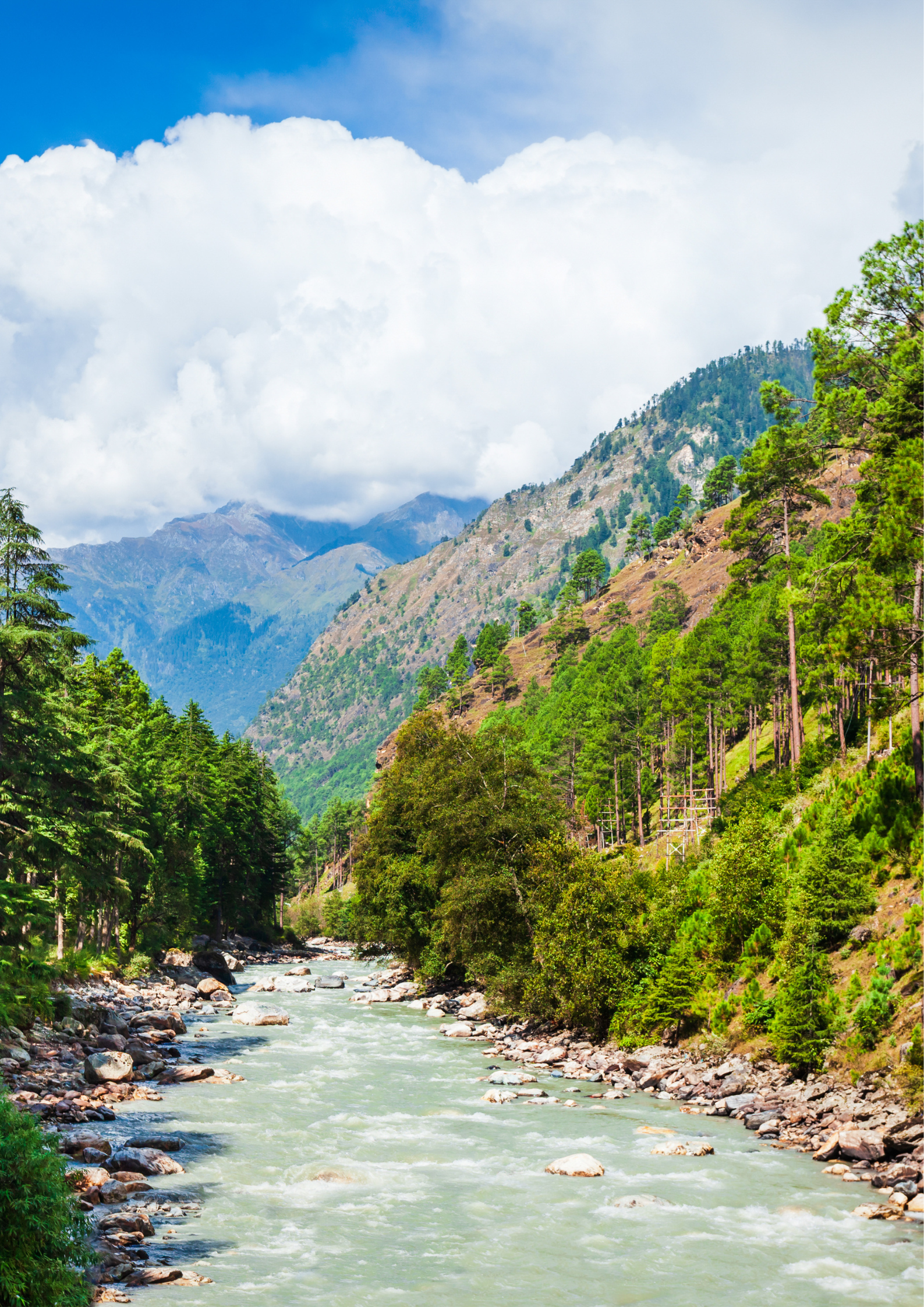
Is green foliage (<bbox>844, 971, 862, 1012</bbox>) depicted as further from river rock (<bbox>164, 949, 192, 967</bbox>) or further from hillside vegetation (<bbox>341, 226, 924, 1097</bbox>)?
river rock (<bbox>164, 949, 192, 967</bbox>)

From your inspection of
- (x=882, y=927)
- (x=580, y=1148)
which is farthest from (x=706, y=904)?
(x=580, y=1148)

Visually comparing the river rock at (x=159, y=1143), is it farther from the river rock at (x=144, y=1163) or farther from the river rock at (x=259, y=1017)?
the river rock at (x=259, y=1017)

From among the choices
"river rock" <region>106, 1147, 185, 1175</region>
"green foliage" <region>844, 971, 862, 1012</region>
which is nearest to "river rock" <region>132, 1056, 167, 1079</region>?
"river rock" <region>106, 1147, 185, 1175</region>

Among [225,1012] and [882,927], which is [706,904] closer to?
[882,927]

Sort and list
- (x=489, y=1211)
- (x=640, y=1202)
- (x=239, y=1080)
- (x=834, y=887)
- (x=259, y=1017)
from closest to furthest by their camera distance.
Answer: (x=489, y=1211), (x=640, y=1202), (x=834, y=887), (x=239, y=1080), (x=259, y=1017)

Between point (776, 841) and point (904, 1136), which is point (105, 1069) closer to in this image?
point (904, 1136)

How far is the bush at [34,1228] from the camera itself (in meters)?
12.3

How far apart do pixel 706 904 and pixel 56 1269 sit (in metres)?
29.6

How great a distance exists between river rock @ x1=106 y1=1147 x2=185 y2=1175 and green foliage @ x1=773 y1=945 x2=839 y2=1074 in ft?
59.1

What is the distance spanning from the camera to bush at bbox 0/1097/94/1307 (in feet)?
40.2

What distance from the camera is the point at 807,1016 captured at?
27625 mm

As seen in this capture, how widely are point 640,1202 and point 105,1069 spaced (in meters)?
20.0

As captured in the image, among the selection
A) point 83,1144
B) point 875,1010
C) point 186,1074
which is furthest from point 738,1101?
point 186,1074

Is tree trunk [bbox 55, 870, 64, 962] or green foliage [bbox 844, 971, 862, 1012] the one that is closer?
green foliage [bbox 844, 971, 862, 1012]
